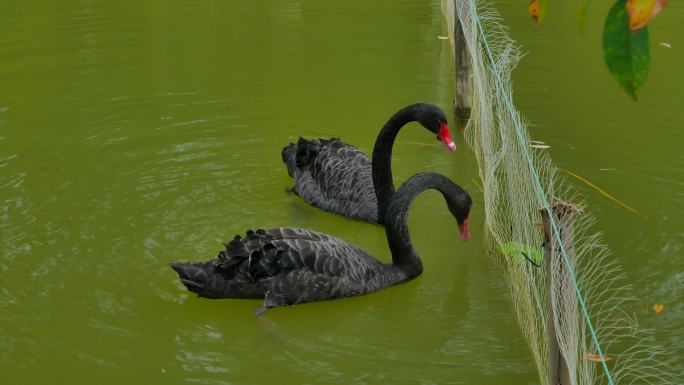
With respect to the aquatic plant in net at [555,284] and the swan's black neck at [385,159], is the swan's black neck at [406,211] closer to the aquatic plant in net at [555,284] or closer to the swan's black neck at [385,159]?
the aquatic plant in net at [555,284]

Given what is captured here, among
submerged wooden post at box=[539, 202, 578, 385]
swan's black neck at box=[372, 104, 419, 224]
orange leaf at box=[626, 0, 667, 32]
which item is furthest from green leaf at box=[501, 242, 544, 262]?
orange leaf at box=[626, 0, 667, 32]

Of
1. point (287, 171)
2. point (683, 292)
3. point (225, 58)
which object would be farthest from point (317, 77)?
point (683, 292)

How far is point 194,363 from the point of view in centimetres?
358

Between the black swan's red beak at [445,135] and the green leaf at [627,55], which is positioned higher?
the green leaf at [627,55]

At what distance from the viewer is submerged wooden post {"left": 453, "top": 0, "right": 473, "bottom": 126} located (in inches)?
253

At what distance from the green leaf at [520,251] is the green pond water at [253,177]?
0.81ft

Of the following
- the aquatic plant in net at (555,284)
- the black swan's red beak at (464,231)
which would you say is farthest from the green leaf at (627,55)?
the black swan's red beak at (464,231)

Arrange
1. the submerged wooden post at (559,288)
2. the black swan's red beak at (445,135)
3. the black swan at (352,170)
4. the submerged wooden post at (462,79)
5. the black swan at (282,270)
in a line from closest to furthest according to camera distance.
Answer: the submerged wooden post at (559,288) → the black swan at (282,270) → the black swan's red beak at (445,135) → the black swan at (352,170) → the submerged wooden post at (462,79)

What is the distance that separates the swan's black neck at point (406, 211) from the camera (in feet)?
13.8

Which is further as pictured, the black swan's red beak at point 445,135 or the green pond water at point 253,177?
the black swan's red beak at point 445,135

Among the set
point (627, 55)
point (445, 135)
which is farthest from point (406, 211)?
point (627, 55)

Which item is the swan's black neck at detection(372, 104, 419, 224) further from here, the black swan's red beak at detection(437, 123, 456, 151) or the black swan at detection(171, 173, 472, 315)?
the black swan at detection(171, 173, 472, 315)

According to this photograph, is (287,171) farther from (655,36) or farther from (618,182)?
(655,36)

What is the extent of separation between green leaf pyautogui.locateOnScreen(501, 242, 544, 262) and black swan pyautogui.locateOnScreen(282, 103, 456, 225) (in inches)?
34.2
